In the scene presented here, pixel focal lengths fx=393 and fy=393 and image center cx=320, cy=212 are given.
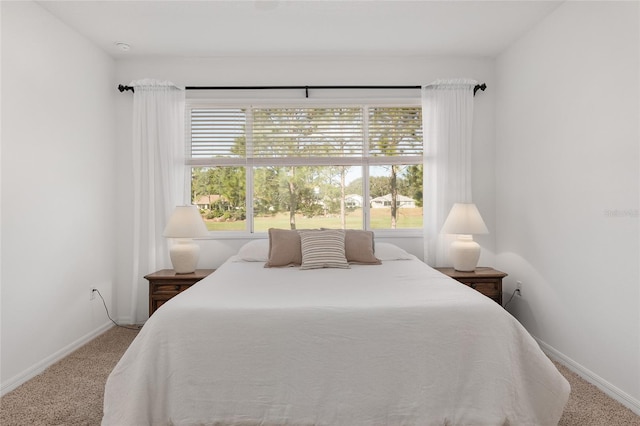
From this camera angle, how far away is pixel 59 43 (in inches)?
122

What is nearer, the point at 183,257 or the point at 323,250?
the point at 323,250

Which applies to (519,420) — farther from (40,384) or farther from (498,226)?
(40,384)

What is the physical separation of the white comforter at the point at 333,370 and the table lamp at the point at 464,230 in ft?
5.17

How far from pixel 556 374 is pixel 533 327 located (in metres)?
1.58

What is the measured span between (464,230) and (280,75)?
7.55 ft

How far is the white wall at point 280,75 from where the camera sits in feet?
12.9

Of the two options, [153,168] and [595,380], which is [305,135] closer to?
[153,168]

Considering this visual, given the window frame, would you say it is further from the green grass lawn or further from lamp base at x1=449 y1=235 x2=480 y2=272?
lamp base at x1=449 y1=235 x2=480 y2=272

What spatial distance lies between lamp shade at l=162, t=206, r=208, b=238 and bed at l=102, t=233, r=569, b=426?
1.56 m

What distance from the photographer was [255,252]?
3439 millimetres

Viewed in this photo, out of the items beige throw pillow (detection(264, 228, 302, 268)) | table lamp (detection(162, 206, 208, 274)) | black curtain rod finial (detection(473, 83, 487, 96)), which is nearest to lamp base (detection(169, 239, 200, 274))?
table lamp (detection(162, 206, 208, 274))

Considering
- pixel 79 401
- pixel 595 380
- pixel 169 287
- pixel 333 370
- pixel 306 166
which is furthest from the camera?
pixel 306 166

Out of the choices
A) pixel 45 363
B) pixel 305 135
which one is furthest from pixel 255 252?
pixel 45 363

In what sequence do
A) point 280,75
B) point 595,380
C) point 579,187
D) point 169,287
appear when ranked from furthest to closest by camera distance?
1. point 280,75
2. point 169,287
3. point 579,187
4. point 595,380
